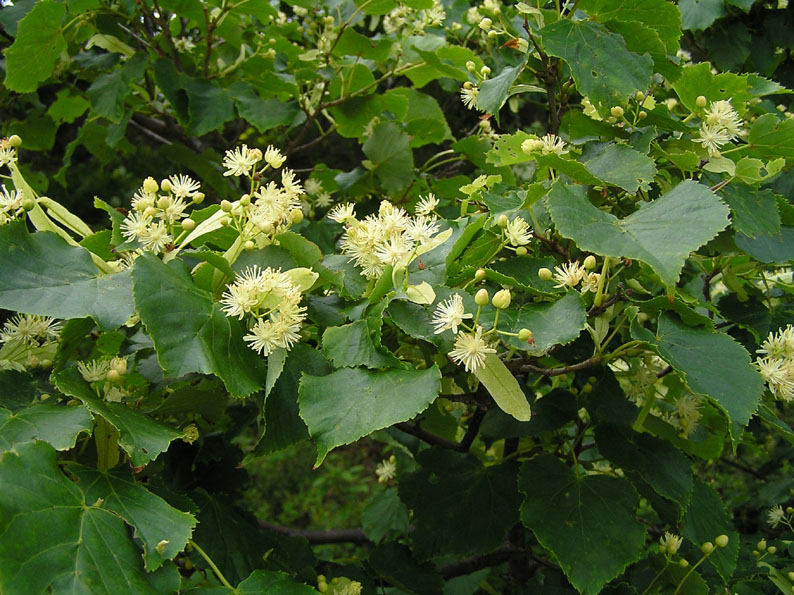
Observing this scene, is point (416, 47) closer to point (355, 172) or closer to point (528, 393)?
point (355, 172)

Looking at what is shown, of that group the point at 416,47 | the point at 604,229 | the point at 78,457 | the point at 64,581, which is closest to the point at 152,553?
the point at 64,581

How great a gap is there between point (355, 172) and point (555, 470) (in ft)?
4.45

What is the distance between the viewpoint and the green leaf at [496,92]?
→ 156 centimetres

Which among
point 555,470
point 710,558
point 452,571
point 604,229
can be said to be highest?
point 604,229

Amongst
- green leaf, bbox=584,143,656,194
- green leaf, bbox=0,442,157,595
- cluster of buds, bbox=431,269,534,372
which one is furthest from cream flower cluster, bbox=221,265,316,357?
green leaf, bbox=584,143,656,194

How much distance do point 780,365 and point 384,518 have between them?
164 centimetres

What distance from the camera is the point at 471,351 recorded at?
3.79ft

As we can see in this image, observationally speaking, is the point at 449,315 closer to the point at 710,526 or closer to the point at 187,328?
the point at 187,328

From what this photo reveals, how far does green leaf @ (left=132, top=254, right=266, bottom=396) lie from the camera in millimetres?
1146

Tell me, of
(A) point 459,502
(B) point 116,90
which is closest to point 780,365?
(A) point 459,502

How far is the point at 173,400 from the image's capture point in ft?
4.59

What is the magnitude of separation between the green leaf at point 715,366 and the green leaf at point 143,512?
2.80 feet

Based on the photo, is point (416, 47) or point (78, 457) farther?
point (416, 47)

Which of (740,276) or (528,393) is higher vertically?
(740,276)
